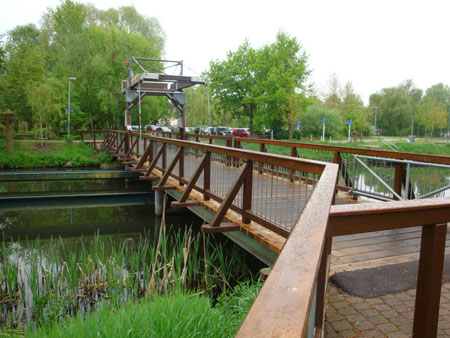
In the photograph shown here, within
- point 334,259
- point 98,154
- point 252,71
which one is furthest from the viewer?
point 252,71

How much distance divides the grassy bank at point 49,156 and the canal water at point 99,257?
618 cm

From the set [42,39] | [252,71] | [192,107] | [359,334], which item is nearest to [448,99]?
[252,71]

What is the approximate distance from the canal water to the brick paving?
7.26 ft

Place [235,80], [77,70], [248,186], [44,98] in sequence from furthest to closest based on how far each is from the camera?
[235,80]
[77,70]
[44,98]
[248,186]

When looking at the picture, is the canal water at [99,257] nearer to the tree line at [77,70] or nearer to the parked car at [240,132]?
the tree line at [77,70]

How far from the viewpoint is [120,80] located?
3541 cm

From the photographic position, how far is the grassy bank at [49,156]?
26.9 m

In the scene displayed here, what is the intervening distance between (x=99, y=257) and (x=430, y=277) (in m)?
7.23

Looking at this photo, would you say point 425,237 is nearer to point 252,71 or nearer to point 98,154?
point 98,154

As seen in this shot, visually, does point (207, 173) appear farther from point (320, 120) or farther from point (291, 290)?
point (320, 120)

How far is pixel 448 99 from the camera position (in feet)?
267

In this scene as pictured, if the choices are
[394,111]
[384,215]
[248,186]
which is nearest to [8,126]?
[248,186]

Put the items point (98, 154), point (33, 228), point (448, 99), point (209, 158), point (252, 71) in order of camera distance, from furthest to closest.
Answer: point (448, 99) < point (252, 71) < point (98, 154) < point (33, 228) < point (209, 158)

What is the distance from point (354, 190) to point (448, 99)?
285ft
